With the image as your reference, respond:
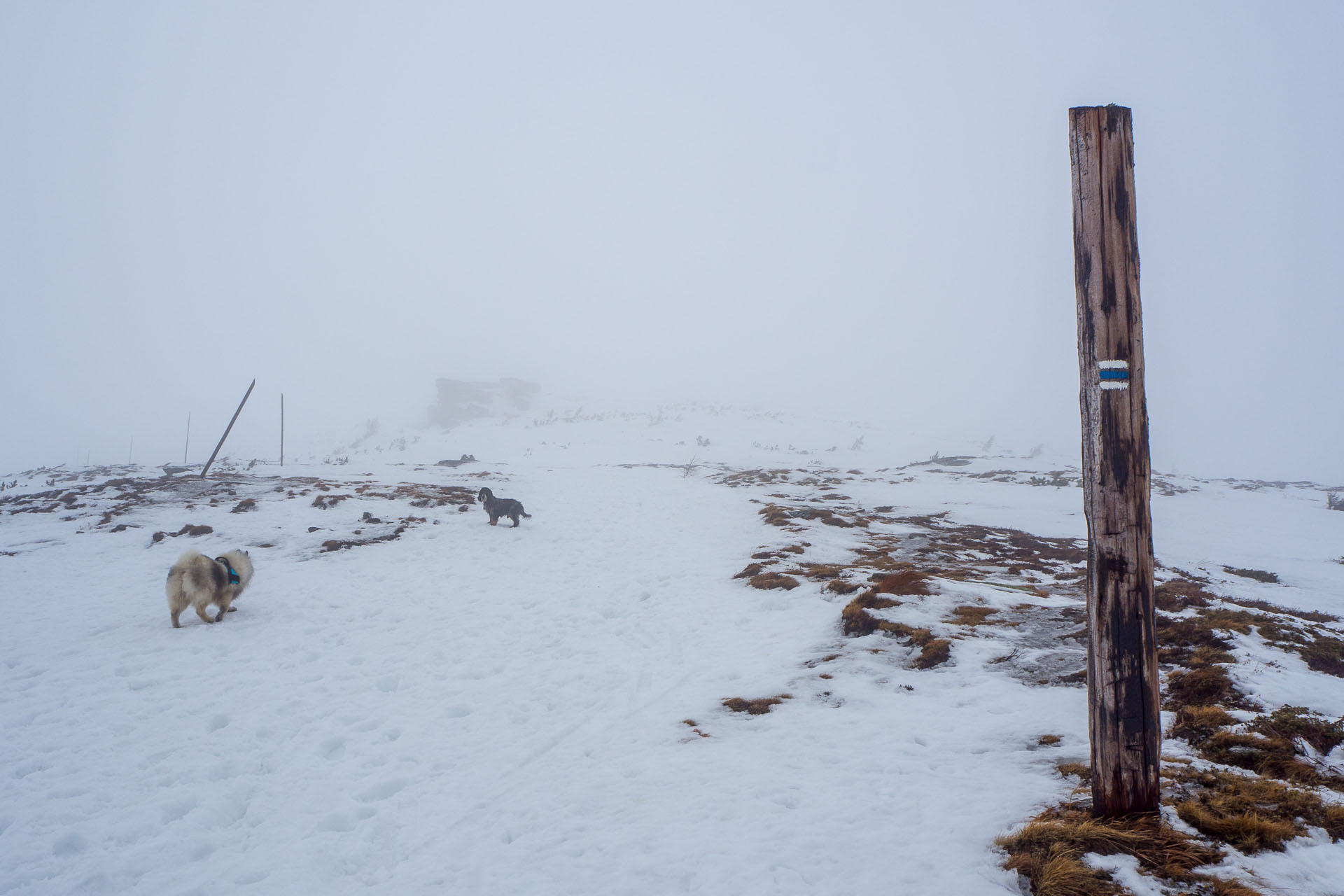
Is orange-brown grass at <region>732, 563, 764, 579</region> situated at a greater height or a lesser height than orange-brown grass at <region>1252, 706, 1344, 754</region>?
lesser

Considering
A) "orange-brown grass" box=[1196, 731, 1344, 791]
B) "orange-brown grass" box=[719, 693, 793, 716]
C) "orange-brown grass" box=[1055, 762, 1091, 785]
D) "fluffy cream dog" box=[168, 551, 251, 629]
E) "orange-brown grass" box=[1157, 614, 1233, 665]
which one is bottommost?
"orange-brown grass" box=[719, 693, 793, 716]

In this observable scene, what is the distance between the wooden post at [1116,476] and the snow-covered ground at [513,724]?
839 mm

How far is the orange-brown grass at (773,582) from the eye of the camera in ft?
37.8

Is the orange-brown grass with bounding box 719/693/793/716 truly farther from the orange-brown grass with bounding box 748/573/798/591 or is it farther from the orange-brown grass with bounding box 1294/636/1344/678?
the orange-brown grass with bounding box 1294/636/1344/678

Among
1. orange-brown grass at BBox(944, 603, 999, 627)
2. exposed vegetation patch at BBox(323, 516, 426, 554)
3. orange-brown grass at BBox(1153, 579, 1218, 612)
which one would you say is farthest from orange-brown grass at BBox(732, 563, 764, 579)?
exposed vegetation patch at BBox(323, 516, 426, 554)

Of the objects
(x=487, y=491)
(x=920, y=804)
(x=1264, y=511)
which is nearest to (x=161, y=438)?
(x=487, y=491)

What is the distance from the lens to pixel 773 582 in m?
11.8

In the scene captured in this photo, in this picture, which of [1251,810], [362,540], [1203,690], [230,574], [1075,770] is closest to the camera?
[1251,810]

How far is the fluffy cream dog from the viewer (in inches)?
375

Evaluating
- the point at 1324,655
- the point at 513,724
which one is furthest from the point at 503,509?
the point at 1324,655

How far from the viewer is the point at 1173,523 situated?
20.1m

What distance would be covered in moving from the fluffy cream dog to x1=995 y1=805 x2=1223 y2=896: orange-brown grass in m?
12.1

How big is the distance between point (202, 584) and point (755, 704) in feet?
32.5

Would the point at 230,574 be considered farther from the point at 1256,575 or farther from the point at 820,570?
the point at 1256,575
